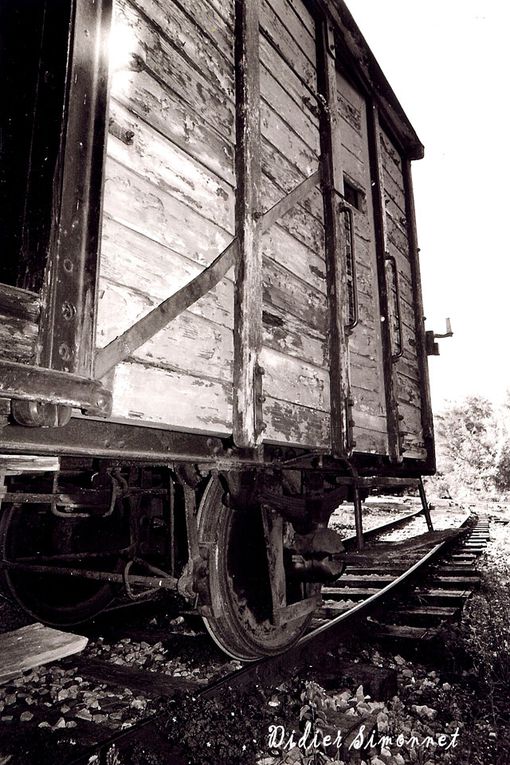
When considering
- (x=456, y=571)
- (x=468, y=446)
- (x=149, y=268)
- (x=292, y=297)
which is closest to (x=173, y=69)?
(x=149, y=268)

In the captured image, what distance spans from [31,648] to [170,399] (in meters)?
1.15

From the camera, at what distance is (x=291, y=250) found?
10.6ft

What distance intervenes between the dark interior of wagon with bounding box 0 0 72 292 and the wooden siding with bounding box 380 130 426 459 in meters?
3.86

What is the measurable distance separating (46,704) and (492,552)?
6.86m

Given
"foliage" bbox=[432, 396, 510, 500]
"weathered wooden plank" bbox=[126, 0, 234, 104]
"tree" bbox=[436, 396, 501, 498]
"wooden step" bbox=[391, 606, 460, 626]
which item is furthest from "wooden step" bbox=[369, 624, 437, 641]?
"tree" bbox=[436, 396, 501, 498]

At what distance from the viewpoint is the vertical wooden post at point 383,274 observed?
4617 mm

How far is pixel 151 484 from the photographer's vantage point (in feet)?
10.7

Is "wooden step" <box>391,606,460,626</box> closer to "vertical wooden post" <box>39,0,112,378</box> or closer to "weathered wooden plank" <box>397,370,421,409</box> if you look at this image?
"weathered wooden plank" <box>397,370,421,409</box>

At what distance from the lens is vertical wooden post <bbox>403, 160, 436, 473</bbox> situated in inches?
232

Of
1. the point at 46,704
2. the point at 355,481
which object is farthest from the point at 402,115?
the point at 46,704

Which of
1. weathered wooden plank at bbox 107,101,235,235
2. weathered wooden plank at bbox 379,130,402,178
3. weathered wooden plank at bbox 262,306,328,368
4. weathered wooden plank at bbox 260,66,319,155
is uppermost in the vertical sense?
weathered wooden plank at bbox 379,130,402,178

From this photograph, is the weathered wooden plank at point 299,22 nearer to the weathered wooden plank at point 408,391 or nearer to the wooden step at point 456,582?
the weathered wooden plank at point 408,391

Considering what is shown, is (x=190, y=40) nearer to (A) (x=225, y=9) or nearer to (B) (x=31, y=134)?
(A) (x=225, y=9)

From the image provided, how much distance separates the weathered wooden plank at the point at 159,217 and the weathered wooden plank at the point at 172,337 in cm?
30
